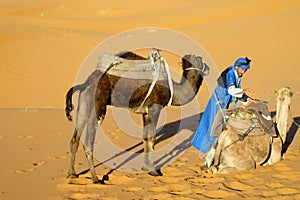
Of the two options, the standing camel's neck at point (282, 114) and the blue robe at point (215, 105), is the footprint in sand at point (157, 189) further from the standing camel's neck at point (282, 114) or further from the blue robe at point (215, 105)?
the standing camel's neck at point (282, 114)

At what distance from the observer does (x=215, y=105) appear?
252 inches

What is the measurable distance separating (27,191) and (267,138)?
12.6 feet

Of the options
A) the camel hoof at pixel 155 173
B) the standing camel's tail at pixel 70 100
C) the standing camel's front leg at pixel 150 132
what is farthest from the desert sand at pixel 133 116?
the standing camel's tail at pixel 70 100

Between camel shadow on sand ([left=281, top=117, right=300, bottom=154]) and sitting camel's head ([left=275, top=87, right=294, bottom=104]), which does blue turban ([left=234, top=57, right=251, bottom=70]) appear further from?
camel shadow on sand ([left=281, top=117, right=300, bottom=154])

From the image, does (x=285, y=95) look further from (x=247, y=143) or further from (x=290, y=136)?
(x=290, y=136)

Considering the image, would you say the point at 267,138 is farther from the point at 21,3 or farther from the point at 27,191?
the point at 21,3

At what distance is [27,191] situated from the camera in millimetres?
5688

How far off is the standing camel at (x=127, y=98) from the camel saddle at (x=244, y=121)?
694 millimetres

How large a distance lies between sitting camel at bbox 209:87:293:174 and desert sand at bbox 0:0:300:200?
0.17 meters

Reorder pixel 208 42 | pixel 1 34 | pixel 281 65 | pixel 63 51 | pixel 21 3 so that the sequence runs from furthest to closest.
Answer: pixel 21 3 → pixel 208 42 → pixel 1 34 → pixel 63 51 → pixel 281 65

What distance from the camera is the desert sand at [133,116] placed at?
558 cm

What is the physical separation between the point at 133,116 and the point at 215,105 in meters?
4.19

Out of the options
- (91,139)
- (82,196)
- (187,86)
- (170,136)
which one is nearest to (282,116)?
(187,86)

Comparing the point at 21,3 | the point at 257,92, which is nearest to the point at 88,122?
the point at 257,92
